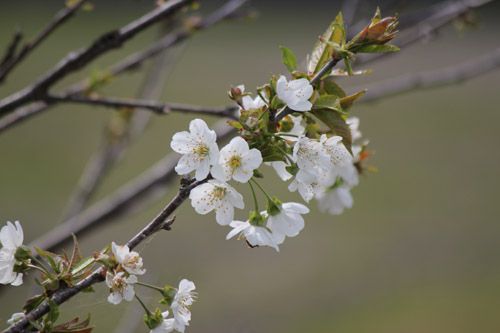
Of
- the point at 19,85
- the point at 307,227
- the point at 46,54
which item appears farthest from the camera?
the point at 46,54

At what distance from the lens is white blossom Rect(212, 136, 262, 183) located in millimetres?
780

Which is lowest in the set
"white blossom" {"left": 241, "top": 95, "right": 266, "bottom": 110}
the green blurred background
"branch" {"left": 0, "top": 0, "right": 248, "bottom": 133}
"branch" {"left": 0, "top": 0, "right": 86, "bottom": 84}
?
the green blurred background

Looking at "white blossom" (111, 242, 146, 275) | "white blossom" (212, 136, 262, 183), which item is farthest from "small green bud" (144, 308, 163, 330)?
"white blossom" (212, 136, 262, 183)

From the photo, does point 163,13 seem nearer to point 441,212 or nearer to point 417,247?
point 417,247

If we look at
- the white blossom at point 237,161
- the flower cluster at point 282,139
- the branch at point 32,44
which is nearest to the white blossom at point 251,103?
the flower cluster at point 282,139

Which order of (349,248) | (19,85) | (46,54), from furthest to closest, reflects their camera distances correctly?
(46,54)
(19,85)
(349,248)

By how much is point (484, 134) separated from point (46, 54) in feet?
24.3

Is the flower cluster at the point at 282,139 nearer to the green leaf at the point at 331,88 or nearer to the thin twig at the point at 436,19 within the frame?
the green leaf at the point at 331,88

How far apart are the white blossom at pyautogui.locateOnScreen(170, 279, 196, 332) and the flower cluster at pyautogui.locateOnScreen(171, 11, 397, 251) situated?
0.30ft

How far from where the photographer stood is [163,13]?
1.23 m

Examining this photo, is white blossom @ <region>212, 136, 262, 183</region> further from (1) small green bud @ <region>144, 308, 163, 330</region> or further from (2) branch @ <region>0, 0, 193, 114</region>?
(2) branch @ <region>0, 0, 193, 114</region>

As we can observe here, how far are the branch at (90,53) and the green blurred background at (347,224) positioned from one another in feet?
2.43

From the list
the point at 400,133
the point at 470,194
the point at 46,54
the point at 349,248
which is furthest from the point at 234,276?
the point at 46,54

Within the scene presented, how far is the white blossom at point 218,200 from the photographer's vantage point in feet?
2.84
